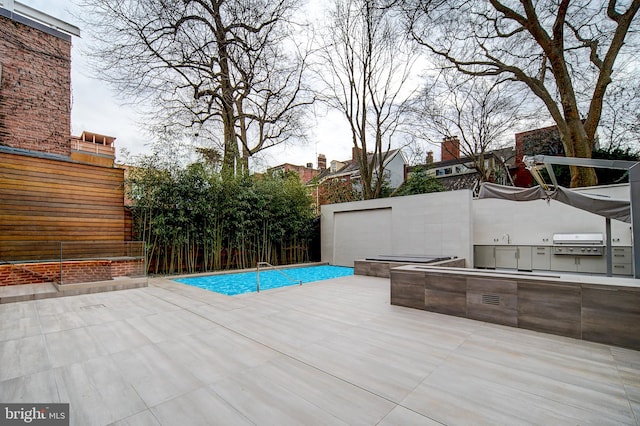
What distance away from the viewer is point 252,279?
777cm

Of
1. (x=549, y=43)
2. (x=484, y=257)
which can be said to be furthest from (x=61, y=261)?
(x=549, y=43)

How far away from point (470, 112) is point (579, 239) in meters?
8.10

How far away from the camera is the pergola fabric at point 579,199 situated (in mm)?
3928

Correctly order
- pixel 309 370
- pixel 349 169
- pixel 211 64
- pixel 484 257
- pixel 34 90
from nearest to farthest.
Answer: pixel 309 370 < pixel 34 90 < pixel 484 257 < pixel 211 64 < pixel 349 169

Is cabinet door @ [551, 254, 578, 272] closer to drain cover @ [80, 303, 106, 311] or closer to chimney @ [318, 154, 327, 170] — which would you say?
drain cover @ [80, 303, 106, 311]

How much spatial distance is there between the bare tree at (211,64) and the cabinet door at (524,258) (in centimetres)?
896

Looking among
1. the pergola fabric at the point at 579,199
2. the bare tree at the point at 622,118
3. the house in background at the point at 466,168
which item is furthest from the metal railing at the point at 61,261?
the bare tree at the point at 622,118

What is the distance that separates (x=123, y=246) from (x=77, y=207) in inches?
60.7

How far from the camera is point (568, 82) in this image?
8070mm

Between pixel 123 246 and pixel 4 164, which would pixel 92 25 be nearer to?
pixel 4 164

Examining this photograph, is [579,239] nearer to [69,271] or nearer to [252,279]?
[252,279]

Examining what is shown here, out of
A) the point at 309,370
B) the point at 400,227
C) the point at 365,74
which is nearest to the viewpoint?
the point at 309,370


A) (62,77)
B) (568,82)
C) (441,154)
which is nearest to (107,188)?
(62,77)

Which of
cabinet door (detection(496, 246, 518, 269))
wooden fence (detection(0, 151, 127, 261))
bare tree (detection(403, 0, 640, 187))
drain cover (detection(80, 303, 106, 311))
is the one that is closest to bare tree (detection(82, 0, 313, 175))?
wooden fence (detection(0, 151, 127, 261))
